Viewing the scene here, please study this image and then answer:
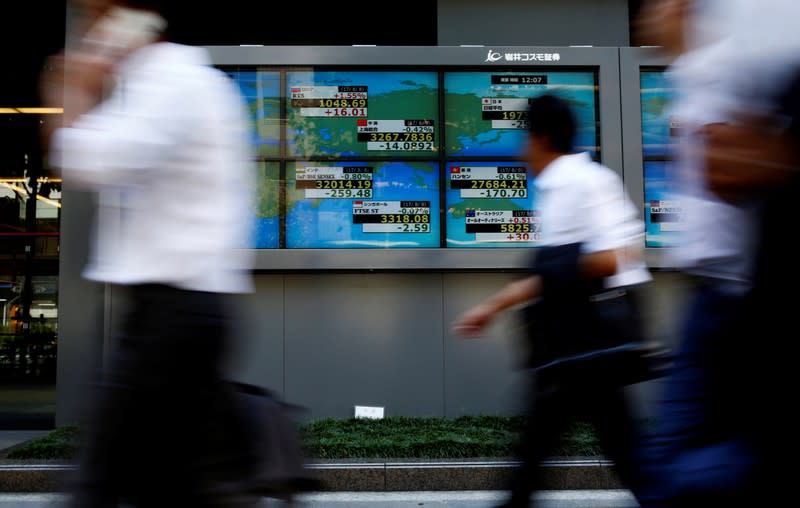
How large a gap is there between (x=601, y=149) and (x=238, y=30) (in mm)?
4096

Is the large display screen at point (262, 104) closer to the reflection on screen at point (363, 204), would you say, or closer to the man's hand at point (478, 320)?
the reflection on screen at point (363, 204)

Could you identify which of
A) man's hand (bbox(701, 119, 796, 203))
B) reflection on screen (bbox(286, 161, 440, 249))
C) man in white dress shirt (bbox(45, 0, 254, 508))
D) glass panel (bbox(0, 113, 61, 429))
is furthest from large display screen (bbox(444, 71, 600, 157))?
man's hand (bbox(701, 119, 796, 203))

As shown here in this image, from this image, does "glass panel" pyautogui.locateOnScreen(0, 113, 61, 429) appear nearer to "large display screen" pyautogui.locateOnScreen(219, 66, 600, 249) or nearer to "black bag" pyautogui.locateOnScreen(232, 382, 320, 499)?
"large display screen" pyautogui.locateOnScreen(219, 66, 600, 249)

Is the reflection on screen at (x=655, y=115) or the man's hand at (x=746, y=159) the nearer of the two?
the man's hand at (x=746, y=159)

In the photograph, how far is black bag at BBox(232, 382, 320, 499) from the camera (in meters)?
1.94

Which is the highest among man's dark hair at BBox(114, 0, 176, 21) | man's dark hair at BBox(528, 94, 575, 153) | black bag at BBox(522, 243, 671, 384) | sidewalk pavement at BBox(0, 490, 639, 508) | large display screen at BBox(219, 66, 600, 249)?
large display screen at BBox(219, 66, 600, 249)

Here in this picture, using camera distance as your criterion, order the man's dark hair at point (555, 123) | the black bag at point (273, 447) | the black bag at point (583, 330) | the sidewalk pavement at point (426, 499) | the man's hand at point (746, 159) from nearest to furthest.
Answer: the man's hand at point (746, 159) < the black bag at point (273, 447) < the black bag at point (583, 330) < the man's dark hair at point (555, 123) < the sidewalk pavement at point (426, 499)

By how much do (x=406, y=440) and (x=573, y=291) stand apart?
299 cm

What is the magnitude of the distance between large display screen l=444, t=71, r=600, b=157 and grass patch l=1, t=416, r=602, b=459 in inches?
101

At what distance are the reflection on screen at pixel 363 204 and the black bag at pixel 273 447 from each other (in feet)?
15.7

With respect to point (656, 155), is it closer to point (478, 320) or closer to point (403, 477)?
point (403, 477)

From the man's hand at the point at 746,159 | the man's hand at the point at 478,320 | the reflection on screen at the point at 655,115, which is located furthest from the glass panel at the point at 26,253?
the man's hand at the point at 746,159

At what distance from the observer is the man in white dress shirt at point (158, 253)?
177cm

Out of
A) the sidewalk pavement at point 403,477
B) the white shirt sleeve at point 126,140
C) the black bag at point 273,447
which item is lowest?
the sidewalk pavement at point 403,477
